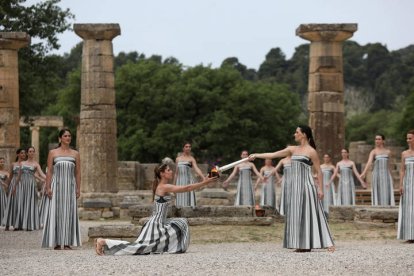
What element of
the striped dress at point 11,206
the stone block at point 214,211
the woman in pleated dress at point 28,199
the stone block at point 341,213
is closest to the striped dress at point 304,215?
the stone block at point 214,211

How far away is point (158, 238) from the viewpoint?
14258 millimetres

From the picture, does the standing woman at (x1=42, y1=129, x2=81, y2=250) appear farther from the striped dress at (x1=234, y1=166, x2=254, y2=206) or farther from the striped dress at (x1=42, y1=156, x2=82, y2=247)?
the striped dress at (x1=234, y1=166, x2=254, y2=206)

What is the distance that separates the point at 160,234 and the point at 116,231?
341 centimetres

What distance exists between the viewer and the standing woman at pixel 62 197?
16.7 meters

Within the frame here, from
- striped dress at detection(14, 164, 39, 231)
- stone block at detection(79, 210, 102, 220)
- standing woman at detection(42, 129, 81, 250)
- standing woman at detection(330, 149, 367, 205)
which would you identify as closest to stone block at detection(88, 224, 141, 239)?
standing woman at detection(42, 129, 81, 250)

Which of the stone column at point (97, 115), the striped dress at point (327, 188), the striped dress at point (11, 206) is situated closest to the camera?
the striped dress at point (11, 206)

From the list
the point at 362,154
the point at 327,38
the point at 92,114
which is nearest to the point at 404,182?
the point at 327,38

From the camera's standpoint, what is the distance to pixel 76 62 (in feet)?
358

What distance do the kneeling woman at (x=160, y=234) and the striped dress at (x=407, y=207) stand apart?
13.9ft

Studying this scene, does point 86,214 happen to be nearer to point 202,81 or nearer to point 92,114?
point 92,114

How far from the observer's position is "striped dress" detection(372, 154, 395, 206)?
22.5 m

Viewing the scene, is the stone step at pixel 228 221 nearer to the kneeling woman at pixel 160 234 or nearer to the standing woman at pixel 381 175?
the standing woman at pixel 381 175

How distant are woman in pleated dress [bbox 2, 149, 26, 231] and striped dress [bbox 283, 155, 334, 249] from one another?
9.63 meters

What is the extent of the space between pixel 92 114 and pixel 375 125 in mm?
63524
